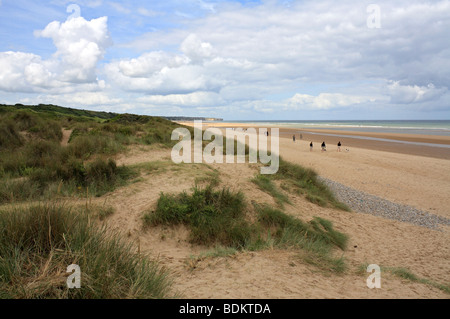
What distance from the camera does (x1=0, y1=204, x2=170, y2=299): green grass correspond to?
2764 mm

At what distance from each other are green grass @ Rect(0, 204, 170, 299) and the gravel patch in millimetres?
9999

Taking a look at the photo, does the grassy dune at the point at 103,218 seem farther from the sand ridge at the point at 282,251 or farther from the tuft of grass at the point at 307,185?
the sand ridge at the point at 282,251

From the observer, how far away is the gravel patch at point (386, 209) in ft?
34.0

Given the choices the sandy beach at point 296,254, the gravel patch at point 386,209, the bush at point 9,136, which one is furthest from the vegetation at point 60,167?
the gravel patch at point 386,209

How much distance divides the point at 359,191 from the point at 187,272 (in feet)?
39.2

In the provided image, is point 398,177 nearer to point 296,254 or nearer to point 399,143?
point 296,254

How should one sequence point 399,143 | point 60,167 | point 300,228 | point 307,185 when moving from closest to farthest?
point 300,228
point 60,167
point 307,185
point 399,143

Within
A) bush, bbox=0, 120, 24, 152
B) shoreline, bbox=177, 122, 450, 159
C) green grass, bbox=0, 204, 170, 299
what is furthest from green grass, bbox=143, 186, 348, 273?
shoreline, bbox=177, 122, 450, 159

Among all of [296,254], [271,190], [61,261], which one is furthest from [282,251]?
[271,190]

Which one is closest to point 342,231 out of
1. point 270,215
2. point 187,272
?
point 270,215

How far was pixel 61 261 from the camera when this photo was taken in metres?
3.00

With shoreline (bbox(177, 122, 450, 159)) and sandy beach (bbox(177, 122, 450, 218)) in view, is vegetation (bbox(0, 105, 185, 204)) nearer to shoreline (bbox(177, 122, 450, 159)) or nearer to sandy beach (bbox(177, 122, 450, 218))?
sandy beach (bbox(177, 122, 450, 218))

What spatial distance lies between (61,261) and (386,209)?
467 inches
